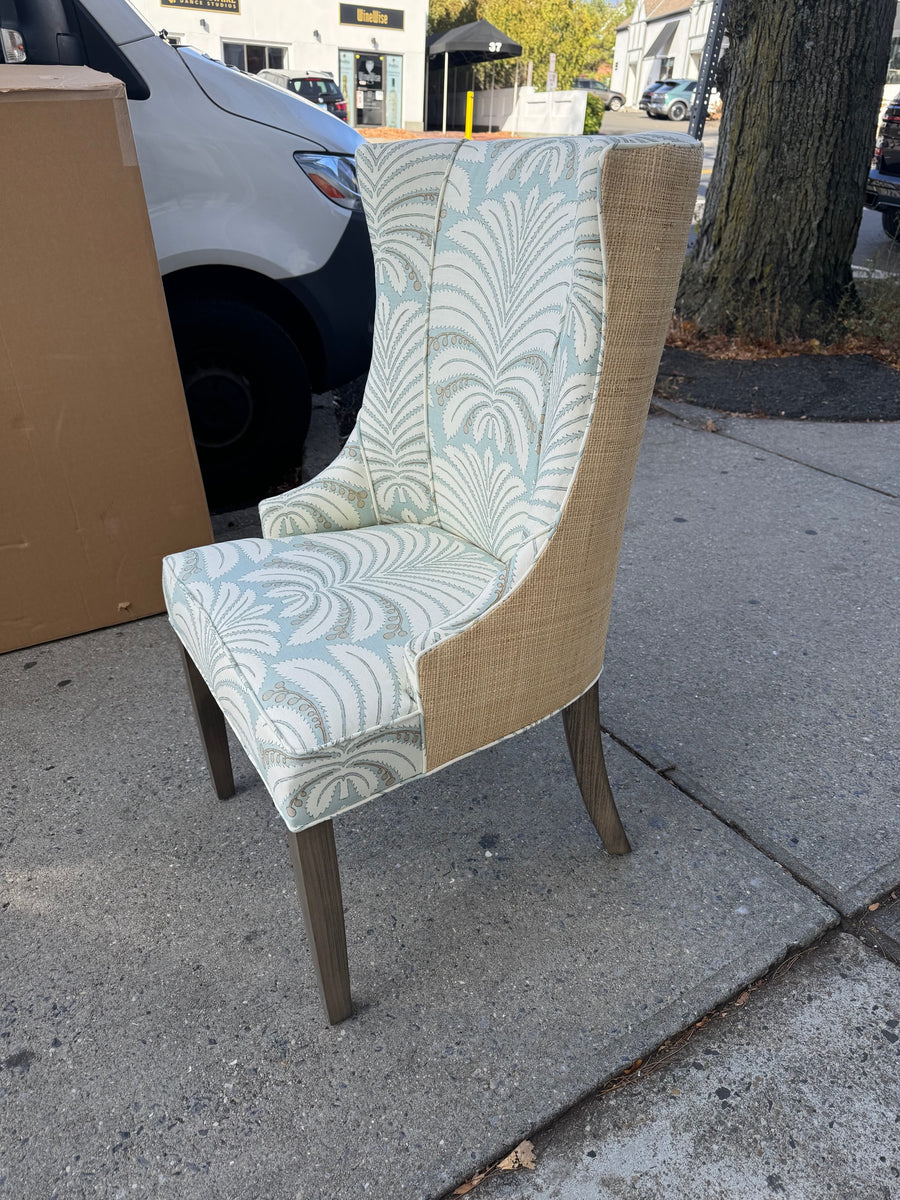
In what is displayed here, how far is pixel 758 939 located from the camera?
171cm

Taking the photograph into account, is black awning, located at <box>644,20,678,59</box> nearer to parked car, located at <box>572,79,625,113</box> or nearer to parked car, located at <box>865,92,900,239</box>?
parked car, located at <box>572,79,625,113</box>

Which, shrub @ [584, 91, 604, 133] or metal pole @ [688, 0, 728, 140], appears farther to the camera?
shrub @ [584, 91, 604, 133]

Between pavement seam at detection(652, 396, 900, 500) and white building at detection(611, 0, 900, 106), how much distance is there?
46318 mm

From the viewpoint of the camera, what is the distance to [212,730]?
1.99 meters

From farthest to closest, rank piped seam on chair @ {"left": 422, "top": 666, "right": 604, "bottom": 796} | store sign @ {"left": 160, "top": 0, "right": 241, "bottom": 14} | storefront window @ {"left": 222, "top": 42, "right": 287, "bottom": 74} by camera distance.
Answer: storefront window @ {"left": 222, "top": 42, "right": 287, "bottom": 74}, store sign @ {"left": 160, "top": 0, "right": 241, "bottom": 14}, piped seam on chair @ {"left": 422, "top": 666, "right": 604, "bottom": 796}

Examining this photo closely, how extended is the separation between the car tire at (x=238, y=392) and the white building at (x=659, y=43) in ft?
158

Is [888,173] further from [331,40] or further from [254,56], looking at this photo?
[254,56]

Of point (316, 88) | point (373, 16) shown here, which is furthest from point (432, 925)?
point (373, 16)

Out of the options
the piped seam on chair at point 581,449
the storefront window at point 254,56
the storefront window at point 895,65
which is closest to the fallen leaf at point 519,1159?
the piped seam on chair at point 581,449

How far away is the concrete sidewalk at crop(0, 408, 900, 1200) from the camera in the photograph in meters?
1.37

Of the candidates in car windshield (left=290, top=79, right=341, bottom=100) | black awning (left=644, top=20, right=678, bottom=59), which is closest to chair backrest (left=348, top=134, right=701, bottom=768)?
car windshield (left=290, top=79, right=341, bottom=100)

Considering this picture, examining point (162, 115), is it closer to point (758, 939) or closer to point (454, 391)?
point (454, 391)

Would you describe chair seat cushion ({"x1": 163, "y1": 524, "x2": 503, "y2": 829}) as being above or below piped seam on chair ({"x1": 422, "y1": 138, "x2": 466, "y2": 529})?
below

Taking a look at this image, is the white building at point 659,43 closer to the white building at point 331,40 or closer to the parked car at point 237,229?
the white building at point 331,40
